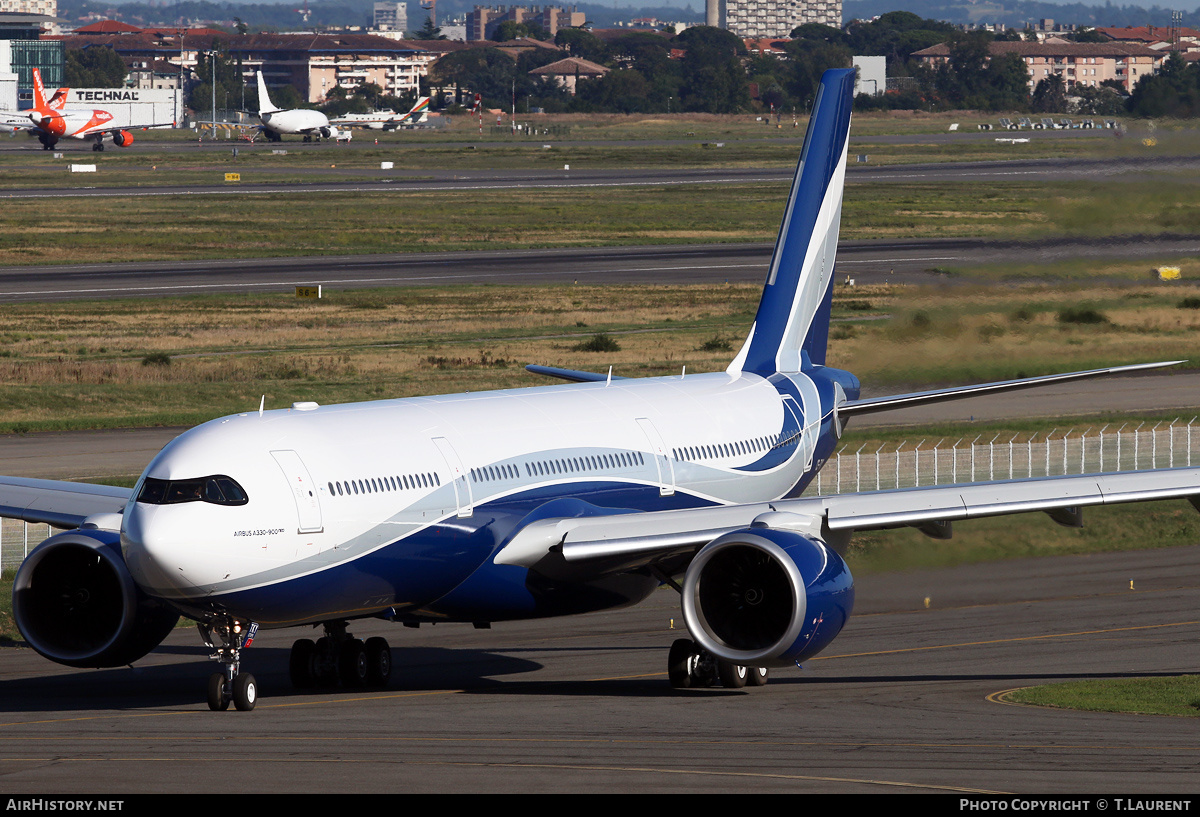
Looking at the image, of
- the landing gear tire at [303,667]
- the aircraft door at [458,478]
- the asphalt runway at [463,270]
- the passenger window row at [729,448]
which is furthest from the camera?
the asphalt runway at [463,270]

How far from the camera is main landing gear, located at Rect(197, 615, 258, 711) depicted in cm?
2784

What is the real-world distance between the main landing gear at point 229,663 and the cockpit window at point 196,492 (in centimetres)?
210

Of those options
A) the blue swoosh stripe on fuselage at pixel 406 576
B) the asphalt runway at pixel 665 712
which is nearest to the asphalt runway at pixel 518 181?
the asphalt runway at pixel 665 712

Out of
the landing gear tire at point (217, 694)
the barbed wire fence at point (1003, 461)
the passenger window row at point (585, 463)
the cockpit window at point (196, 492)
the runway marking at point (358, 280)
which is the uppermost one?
the cockpit window at point (196, 492)

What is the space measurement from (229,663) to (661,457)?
34.9ft

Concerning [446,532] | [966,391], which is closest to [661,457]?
[446,532]

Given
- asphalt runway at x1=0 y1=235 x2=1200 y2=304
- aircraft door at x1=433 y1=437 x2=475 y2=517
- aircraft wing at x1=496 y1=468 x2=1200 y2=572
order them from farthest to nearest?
asphalt runway at x1=0 y1=235 x2=1200 y2=304 < aircraft door at x1=433 y1=437 x2=475 y2=517 < aircraft wing at x1=496 y1=468 x2=1200 y2=572

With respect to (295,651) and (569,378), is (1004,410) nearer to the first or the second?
(569,378)

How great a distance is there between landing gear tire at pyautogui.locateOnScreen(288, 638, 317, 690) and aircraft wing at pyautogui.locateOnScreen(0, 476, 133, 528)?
14.4ft

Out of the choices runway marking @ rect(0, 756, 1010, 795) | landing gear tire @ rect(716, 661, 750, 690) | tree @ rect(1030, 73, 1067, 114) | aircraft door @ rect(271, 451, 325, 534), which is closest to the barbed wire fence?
landing gear tire @ rect(716, 661, 750, 690)

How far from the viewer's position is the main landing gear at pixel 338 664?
31859 mm

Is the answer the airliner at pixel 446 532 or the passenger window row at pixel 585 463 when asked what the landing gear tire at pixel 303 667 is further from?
the passenger window row at pixel 585 463

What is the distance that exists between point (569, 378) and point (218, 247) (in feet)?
305

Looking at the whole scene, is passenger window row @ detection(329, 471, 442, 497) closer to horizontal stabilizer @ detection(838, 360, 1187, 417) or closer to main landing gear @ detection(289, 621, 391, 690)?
main landing gear @ detection(289, 621, 391, 690)
